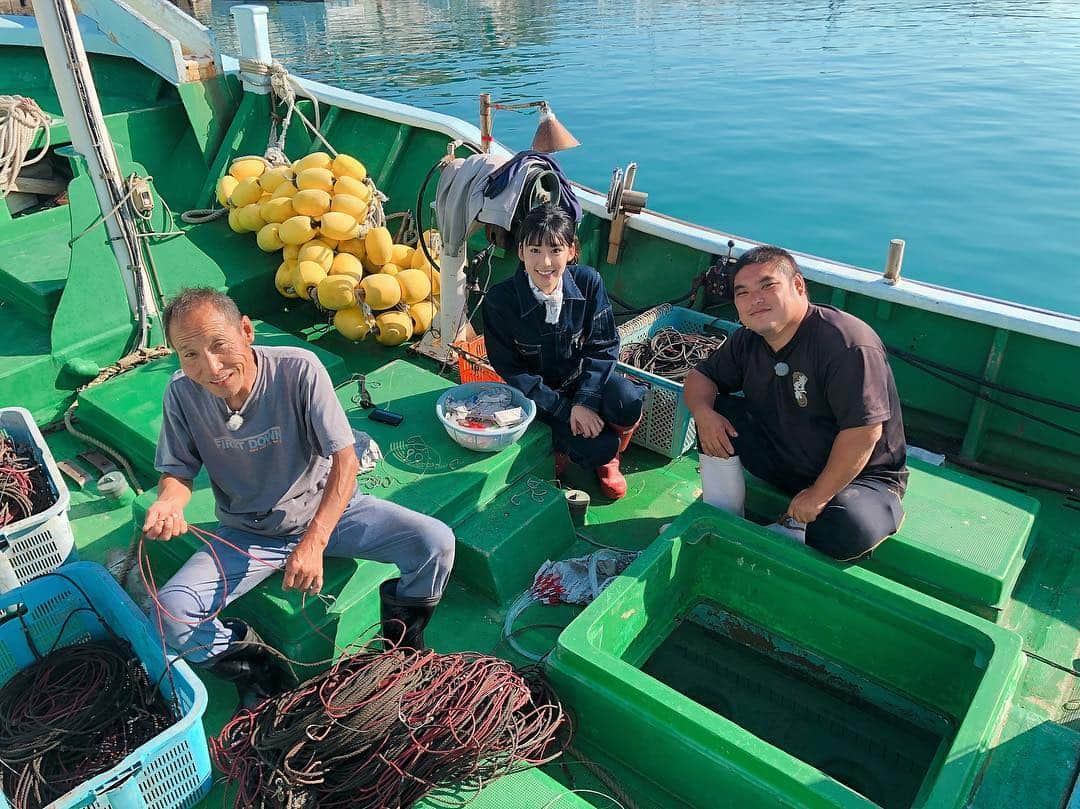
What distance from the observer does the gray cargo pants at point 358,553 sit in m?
2.60

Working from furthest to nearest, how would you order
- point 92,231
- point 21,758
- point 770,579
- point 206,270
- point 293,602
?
1. point 206,270
2. point 92,231
3. point 770,579
4. point 293,602
5. point 21,758

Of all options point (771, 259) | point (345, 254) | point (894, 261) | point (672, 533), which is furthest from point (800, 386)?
point (345, 254)

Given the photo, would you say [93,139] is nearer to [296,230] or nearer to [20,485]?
[296,230]

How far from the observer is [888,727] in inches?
113

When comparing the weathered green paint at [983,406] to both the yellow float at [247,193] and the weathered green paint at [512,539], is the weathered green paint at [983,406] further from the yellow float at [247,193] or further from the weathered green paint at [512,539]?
the yellow float at [247,193]

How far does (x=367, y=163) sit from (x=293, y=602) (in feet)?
13.5

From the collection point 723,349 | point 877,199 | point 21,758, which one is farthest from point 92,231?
point 877,199

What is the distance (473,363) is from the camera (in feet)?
14.2

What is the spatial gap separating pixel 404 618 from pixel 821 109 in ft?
57.9

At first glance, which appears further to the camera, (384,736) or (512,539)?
(512,539)

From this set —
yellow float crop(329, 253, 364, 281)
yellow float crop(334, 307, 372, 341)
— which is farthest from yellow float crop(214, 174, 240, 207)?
yellow float crop(334, 307, 372, 341)

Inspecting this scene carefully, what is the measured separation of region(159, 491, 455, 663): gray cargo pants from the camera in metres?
2.60

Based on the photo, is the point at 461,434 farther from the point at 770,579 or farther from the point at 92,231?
the point at 92,231

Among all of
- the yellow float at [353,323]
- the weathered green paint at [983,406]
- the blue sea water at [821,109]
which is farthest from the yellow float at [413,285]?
the blue sea water at [821,109]
